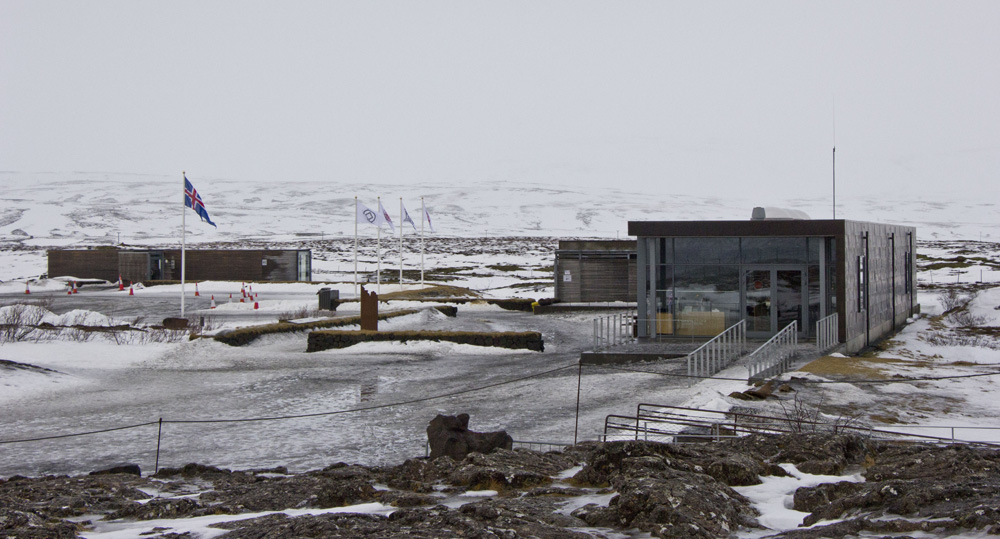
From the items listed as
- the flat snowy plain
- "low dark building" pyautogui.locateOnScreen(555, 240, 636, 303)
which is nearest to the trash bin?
the flat snowy plain

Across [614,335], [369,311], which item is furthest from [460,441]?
[369,311]

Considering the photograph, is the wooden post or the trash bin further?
the trash bin

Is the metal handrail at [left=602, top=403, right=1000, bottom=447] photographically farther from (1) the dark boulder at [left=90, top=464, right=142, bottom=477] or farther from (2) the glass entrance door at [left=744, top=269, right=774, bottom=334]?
(2) the glass entrance door at [left=744, top=269, right=774, bottom=334]

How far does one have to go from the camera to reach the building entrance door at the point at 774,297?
25.1 metres

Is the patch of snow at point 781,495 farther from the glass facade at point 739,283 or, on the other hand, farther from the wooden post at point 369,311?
the wooden post at point 369,311

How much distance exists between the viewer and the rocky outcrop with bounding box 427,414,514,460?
12.1m

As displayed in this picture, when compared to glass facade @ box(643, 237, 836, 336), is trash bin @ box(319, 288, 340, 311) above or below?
below

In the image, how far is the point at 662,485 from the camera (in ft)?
25.6

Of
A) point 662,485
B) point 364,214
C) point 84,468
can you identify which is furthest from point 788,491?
point 364,214

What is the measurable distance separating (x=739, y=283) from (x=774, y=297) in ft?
3.48

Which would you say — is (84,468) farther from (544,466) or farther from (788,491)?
(788,491)

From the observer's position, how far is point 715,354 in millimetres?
21703

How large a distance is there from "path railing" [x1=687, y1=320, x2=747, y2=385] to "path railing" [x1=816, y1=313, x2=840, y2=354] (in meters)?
1.89

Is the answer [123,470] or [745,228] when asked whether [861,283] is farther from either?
[123,470]
